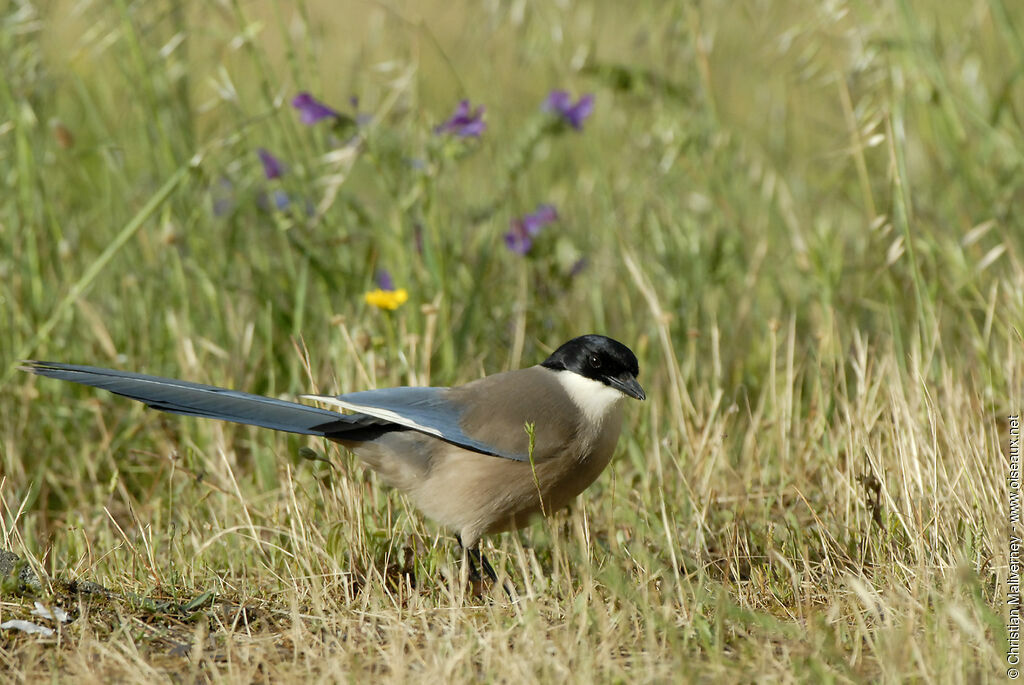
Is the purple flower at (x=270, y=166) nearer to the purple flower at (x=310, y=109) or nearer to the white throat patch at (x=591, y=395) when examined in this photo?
the purple flower at (x=310, y=109)

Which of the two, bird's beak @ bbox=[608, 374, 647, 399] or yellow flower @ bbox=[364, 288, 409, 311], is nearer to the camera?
bird's beak @ bbox=[608, 374, 647, 399]

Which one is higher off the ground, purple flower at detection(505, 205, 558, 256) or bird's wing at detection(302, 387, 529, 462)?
purple flower at detection(505, 205, 558, 256)

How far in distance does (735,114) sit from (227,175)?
4247 mm

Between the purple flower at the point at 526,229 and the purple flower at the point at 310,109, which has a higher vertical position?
the purple flower at the point at 310,109

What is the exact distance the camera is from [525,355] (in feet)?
15.4

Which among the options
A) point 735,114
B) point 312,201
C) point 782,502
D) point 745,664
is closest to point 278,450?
Result: point 312,201

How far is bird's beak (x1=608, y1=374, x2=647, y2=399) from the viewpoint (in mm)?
3420

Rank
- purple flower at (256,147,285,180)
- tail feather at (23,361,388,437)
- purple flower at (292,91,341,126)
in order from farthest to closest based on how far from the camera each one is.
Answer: purple flower at (256,147,285,180) → purple flower at (292,91,341,126) → tail feather at (23,361,388,437)

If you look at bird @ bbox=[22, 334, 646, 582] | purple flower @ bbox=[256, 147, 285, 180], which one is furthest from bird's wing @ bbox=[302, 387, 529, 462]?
purple flower @ bbox=[256, 147, 285, 180]

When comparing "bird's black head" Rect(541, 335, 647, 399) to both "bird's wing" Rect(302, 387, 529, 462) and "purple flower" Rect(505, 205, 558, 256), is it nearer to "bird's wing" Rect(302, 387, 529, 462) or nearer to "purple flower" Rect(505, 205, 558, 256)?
"bird's wing" Rect(302, 387, 529, 462)

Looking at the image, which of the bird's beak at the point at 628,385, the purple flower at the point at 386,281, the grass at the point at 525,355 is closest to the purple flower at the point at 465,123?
the grass at the point at 525,355

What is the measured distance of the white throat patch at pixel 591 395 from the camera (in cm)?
344

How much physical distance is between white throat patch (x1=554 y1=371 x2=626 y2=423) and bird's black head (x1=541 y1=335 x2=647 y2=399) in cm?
2

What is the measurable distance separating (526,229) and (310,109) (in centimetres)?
95
